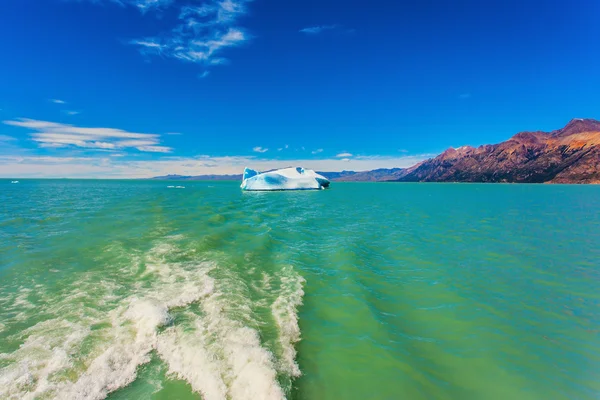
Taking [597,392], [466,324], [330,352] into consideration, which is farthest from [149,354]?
[597,392]

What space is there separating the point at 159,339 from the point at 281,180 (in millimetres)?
64097

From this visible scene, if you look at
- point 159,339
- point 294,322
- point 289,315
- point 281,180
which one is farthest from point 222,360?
point 281,180

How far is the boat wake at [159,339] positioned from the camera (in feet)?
12.1

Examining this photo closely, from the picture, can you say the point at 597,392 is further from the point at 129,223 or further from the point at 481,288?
the point at 129,223

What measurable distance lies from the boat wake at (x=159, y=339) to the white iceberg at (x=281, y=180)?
57916 millimetres

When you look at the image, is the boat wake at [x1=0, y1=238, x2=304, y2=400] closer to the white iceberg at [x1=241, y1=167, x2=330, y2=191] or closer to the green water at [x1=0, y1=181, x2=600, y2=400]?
the green water at [x1=0, y1=181, x2=600, y2=400]

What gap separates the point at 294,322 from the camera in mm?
5648

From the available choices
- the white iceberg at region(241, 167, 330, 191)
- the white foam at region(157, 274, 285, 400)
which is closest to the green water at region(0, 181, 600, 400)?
the white foam at region(157, 274, 285, 400)

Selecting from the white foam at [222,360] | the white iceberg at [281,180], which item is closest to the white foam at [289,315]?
the white foam at [222,360]

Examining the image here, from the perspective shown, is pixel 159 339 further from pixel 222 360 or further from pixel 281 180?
pixel 281 180

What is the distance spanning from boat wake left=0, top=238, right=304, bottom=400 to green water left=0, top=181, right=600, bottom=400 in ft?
0.09

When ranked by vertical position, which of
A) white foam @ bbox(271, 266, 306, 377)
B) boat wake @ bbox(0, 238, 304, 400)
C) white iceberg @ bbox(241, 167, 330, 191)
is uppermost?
white iceberg @ bbox(241, 167, 330, 191)

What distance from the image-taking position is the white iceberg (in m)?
65.1

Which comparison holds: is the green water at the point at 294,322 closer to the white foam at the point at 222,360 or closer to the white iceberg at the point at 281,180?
the white foam at the point at 222,360
